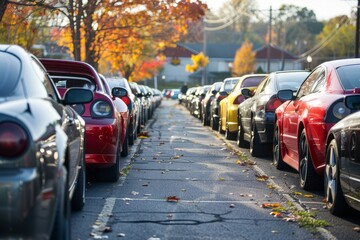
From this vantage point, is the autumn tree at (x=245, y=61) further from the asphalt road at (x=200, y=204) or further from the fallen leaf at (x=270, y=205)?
the fallen leaf at (x=270, y=205)

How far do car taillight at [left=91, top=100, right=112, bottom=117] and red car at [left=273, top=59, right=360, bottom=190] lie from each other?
7.44ft

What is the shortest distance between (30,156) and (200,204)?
14.4ft

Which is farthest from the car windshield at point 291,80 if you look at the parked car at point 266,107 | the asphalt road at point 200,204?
the asphalt road at point 200,204

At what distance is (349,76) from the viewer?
9617mm

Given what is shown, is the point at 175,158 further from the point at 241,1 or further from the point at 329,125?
the point at 241,1

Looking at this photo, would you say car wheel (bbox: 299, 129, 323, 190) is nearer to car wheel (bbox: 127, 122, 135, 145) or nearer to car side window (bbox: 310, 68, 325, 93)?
car side window (bbox: 310, 68, 325, 93)

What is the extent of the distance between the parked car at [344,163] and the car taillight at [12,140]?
3371 mm

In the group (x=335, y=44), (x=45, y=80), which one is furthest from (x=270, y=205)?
(x=335, y=44)

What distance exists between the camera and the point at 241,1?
105688mm

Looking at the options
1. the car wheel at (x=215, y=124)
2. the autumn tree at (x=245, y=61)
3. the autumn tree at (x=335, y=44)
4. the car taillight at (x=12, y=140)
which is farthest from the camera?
the autumn tree at (x=335, y=44)

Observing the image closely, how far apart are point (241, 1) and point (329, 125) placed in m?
98.3

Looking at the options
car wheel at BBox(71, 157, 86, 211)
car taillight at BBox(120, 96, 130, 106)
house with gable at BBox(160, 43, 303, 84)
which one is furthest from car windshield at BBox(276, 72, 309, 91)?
house with gable at BBox(160, 43, 303, 84)

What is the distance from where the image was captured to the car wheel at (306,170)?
31.0 ft

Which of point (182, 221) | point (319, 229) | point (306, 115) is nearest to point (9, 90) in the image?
point (182, 221)
